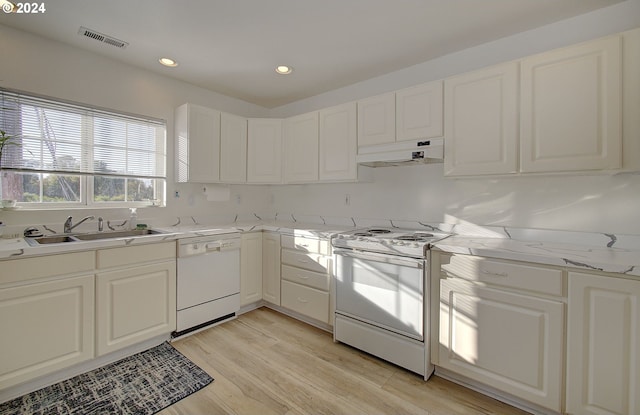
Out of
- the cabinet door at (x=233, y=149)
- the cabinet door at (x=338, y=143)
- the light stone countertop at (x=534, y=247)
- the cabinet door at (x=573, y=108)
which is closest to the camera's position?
the light stone countertop at (x=534, y=247)

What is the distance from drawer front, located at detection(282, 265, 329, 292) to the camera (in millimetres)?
2634

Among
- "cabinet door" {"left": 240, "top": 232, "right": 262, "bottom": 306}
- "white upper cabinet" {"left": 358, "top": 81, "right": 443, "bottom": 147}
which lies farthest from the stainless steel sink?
"white upper cabinet" {"left": 358, "top": 81, "right": 443, "bottom": 147}

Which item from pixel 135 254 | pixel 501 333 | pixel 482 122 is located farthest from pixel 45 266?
pixel 482 122

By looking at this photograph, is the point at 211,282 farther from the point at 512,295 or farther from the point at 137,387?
the point at 512,295

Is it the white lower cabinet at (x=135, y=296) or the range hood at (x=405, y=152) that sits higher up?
the range hood at (x=405, y=152)

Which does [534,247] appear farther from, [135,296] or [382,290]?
[135,296]

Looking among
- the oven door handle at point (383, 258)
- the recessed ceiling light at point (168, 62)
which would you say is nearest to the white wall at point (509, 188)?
the oven door handle at point (383, 258)

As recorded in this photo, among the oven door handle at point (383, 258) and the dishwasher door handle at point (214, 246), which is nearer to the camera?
the oven door handle at point (383, 258)

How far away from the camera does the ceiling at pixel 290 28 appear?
6.11 feet

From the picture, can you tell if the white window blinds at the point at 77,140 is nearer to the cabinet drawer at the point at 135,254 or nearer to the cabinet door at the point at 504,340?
the cabinet drawer at the point at 135,254

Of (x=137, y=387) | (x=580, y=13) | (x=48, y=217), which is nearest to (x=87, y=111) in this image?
(x=48, y=217)

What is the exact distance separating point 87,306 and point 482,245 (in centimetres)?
274

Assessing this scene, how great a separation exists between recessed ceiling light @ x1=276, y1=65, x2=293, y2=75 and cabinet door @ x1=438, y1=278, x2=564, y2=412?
7.73 feet

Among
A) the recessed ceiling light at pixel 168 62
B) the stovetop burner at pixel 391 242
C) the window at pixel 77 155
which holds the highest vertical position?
the recessed ceiling light at pixel 168 62
